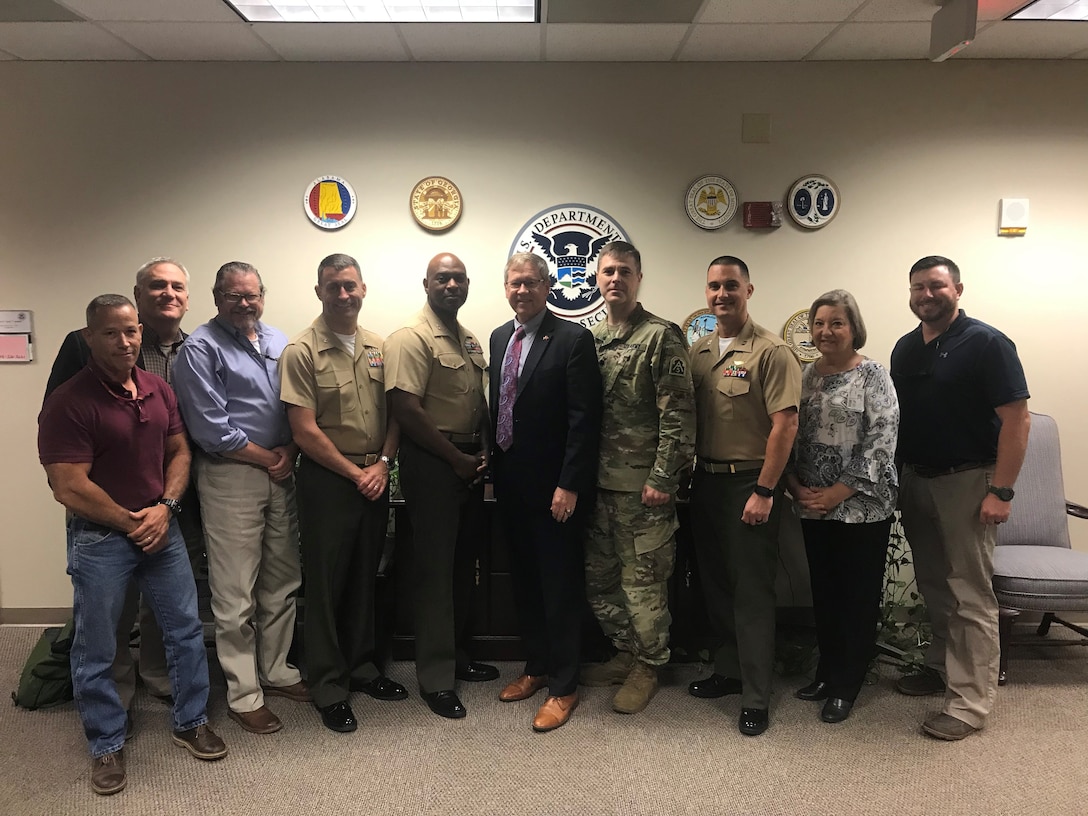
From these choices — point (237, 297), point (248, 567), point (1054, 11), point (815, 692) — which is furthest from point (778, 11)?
point (248, 567)

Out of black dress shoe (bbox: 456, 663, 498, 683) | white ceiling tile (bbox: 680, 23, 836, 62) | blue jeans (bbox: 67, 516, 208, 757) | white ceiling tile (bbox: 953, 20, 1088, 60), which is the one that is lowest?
black dress shoe (bbox: 456, 663, 498, 683)

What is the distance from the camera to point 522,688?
2725 millimetres

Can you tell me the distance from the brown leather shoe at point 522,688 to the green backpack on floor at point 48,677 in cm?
171

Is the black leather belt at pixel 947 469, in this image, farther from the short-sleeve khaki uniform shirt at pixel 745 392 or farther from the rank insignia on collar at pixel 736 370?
the rank insignia on collar at pixel 736 370

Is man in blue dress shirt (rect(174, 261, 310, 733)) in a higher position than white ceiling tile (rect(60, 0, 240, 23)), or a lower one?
lower

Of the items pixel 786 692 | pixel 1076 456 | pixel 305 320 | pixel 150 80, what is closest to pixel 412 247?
pixel 305 320

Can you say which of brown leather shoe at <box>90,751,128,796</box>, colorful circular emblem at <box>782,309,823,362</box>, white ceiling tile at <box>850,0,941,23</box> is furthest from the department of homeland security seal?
brown leather shoe at <box>90,751,128,796</box>

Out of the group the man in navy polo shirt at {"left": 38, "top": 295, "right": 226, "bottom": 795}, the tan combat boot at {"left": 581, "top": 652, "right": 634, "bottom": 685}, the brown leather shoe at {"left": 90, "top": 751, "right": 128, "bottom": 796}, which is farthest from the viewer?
the tan combat boot at {"left": 581, "top": 652, "right": 634, "bottom": 685}

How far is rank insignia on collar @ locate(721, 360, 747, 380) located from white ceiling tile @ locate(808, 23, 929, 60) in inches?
67.7

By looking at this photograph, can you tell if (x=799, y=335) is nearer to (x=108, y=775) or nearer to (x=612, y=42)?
(x=612, y=42)

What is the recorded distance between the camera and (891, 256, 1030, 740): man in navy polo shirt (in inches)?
95.7

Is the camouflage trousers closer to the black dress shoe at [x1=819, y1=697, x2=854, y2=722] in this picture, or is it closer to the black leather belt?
the black dress shoe at [x1=819, y1=697, x2=854, y2=722]

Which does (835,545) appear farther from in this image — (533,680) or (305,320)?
(305,320)

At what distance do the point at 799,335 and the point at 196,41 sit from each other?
326 centimetres
